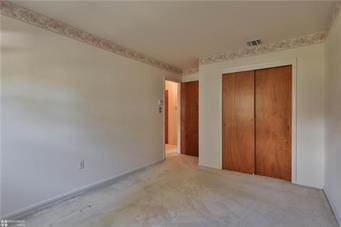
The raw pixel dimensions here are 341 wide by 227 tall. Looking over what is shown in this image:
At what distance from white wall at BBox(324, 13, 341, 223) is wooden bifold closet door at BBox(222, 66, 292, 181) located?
2.15 ft

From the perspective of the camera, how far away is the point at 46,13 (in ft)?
7.22

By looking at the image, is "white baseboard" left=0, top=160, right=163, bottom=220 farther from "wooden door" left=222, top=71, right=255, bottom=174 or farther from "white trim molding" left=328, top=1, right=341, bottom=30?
"white trim molding" left=328, top=1, right=341, bottom=30

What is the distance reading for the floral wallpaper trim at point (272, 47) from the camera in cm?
275

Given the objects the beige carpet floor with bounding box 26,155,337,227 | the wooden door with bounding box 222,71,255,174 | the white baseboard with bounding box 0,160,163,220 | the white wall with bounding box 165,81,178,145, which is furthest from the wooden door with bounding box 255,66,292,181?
the white wall with bounding box 165,81,178,145

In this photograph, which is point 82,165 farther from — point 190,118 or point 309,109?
point 309,109

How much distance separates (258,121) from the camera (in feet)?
11.0

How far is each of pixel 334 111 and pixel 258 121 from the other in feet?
4.19

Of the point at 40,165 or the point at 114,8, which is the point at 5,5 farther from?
the point at 40,165

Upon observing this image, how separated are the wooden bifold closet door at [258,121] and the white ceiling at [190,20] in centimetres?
66

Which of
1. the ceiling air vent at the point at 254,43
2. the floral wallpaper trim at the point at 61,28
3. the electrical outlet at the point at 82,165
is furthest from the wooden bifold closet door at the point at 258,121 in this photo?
the electrical outlet at the point at 82,165

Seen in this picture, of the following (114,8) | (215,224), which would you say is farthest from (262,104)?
(114,8)

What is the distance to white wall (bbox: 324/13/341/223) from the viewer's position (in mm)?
1951

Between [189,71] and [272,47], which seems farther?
[189,71]

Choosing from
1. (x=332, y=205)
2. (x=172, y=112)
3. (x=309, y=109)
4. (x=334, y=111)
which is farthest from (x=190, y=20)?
(x=172, y=112)
